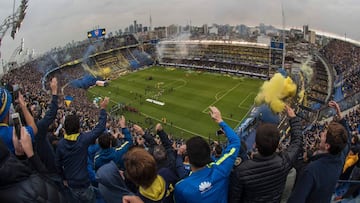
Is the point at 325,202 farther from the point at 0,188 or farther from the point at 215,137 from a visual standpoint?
the point at 215,137

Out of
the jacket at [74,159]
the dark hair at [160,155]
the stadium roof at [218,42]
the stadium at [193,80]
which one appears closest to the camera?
the jacket at [74,159]

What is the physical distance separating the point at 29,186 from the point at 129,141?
3.40 m

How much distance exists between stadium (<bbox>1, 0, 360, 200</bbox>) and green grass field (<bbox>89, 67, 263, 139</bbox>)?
0.36 ft

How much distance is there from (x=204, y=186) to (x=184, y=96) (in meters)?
40.1

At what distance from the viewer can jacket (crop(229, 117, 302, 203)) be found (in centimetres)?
356

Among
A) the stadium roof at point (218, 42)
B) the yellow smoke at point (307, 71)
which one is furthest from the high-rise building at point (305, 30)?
the yellow smoke at point (307, 71)

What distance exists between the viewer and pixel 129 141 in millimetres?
6461

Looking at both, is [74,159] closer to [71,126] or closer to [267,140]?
[71,126]

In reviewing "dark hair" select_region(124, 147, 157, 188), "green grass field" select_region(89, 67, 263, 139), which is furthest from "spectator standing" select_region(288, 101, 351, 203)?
"green grass field" select_region(89, 67, 263, 139)

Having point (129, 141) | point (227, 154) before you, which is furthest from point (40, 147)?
point (227, 154)

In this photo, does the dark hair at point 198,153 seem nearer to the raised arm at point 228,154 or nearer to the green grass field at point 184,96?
the raised arm at point 228,154

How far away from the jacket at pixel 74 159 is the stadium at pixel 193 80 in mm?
12179

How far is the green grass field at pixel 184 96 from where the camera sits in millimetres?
33219

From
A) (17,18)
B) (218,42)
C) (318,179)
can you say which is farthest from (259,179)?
(218,42)
